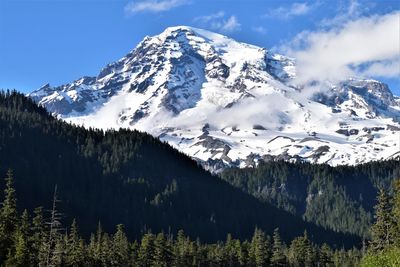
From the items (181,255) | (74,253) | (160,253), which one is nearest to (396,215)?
(74,253)

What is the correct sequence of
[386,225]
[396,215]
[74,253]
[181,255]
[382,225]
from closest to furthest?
[396,215], [386,225], [382,225], [74,253], [181,255]

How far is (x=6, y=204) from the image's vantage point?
9544cm

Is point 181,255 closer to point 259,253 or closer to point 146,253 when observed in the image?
point 146,253

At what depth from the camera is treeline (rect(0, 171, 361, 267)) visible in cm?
10094

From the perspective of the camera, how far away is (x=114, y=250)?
14662 centimetres

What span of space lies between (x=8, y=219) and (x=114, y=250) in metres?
52.5

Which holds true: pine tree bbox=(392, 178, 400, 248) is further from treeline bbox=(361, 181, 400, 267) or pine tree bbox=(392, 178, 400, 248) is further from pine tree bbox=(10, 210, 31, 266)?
pine tree bbox=(10, 210, 31, 266)

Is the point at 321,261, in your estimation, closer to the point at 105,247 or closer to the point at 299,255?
the point at 299,255

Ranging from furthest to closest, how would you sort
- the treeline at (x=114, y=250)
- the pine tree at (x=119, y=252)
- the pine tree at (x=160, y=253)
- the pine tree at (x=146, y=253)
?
the pine tree at (x=146, y=253) < the pine tree at (x=160, y=253) < the pine tree at (x=119, y=252) < the treeline at (x=114, y=250)

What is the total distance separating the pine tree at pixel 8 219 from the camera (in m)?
93.2

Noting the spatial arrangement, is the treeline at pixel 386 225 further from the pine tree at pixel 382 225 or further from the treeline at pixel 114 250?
the treeline at pixel 114 250

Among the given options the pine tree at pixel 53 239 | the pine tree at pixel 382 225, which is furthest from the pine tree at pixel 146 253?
the pine tree at pixel 382 225

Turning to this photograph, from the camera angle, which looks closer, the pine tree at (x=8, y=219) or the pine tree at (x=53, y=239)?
the pine tree at (x=53, y=239)

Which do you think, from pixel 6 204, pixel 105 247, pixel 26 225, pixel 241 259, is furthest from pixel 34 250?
pixel 241 259
